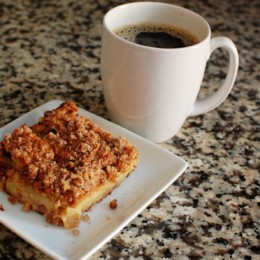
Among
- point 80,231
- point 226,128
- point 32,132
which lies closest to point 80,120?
point 32,132

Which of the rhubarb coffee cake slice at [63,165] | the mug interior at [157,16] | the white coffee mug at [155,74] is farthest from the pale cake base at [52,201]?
the mug interior at [157,16]

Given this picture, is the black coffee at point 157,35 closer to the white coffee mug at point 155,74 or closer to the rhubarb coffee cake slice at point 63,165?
the white coffee mug at point 155,74

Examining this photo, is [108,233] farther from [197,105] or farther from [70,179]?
[197,105]

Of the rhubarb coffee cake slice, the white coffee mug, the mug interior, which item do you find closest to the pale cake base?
the rhubarb coffee cake slice

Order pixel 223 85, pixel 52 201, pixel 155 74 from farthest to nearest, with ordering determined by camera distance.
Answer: pixel 223 85 < pixel 155 74 < pixel 52 201

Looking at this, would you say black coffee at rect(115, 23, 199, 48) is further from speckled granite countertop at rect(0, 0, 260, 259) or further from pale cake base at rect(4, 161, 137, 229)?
pale cake base at rect(4, 161, 137, 229)

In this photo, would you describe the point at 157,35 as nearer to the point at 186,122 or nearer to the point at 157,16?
the point at 157,16

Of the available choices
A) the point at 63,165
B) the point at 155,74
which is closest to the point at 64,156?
the point at 63,165
